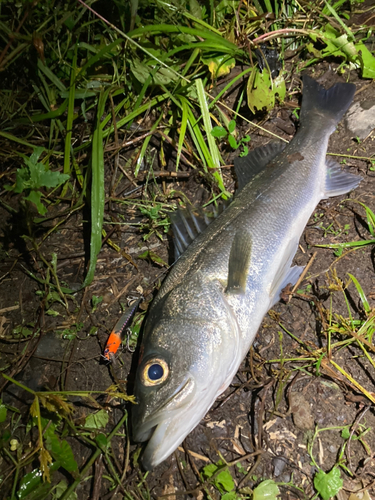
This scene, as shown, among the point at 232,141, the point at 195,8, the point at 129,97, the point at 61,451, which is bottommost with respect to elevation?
the point at 61,451

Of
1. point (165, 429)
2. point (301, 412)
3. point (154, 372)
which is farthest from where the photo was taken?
point (301, 412)

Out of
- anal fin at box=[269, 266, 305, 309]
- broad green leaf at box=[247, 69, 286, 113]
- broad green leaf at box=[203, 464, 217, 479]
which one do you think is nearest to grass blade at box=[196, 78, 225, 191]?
broad green leaf at box=[247, 69, 286, 113]

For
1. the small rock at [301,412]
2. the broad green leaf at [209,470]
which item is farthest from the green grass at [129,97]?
the small rock at [301,412]

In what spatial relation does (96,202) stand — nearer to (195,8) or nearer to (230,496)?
(195,8)

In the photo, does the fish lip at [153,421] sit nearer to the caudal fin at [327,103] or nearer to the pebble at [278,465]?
the pebble at [278,465]

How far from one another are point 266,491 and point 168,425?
2.99 ft

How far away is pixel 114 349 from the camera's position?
2.62 metres

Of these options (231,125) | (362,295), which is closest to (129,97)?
(231,125)

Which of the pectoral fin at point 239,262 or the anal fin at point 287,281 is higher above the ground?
the pectoral fin at point 239,262

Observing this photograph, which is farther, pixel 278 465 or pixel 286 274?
pixel 286 274

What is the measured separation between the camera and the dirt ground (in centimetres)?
229

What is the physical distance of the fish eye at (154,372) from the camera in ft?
6.48

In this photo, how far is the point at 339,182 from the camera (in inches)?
109

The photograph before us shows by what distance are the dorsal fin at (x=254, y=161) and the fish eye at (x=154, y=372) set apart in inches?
62.1
